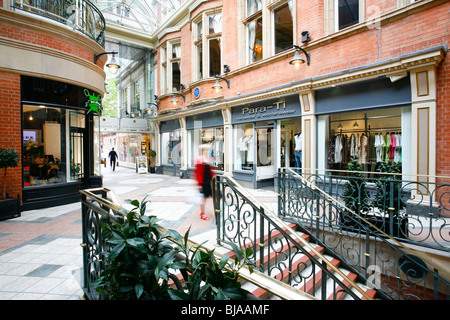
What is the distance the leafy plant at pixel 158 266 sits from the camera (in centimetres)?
131

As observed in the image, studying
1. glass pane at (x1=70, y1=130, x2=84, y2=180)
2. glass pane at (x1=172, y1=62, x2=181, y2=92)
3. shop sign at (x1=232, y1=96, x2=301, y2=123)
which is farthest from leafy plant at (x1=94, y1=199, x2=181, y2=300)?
glass pane at (x1=172, y1=62, x2=181, y2=92)

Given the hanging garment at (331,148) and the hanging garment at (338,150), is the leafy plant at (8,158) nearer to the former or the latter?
the hanging garment at (331,148)

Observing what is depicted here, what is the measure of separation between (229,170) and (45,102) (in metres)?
6.88

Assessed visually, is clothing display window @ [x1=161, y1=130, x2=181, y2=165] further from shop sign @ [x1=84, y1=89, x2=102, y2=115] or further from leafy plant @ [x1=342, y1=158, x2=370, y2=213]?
leafy plant @ [x1=342, y1=158, x2=370, y2=213]

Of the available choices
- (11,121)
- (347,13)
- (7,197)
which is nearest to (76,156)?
(11,121)

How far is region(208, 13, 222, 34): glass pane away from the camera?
10844 mm

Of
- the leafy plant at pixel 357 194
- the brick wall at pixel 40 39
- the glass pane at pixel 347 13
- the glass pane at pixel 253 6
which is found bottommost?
the leafy plant at pixel 357 194

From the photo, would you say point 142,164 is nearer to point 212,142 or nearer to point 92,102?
point 212,142

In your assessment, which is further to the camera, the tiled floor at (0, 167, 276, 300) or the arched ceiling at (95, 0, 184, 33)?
the arched ceiling at (95, 0, 184, 33)

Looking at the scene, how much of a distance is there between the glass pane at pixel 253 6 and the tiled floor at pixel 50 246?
737 centimetres

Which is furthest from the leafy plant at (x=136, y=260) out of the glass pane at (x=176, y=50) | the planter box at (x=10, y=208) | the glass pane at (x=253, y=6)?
the glass pane at (x=176, y=50)

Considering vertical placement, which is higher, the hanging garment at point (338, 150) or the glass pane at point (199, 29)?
the glass pane at point (199, 29)

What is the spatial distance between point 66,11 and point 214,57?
5924 mm

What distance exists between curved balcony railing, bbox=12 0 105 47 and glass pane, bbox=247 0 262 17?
573 cm
